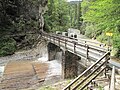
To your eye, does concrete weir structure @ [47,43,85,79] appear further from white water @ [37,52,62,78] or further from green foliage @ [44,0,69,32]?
green foliage @ [44,0,69,32]

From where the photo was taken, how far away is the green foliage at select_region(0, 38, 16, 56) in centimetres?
2377

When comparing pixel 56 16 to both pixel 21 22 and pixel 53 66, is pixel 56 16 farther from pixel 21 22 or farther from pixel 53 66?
pixel 53 66

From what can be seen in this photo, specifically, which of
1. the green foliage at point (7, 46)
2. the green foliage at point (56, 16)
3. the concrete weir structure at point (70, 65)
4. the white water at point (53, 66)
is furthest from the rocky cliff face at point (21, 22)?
the concrete weir structure at point (70, 65)

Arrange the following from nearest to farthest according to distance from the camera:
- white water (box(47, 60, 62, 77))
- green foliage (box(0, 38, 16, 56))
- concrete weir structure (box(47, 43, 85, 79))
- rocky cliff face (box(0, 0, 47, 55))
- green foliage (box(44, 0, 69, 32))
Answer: concrete weir structure (box(47, 43, 85, 79)) < white water (box(47, 60, 62, 77)) < green foliage (box(0, 38, 16, 56)) < rocky cliff face (box(0, 0, 47, 55)) < green foliage (box(44, 0, 69, 32))

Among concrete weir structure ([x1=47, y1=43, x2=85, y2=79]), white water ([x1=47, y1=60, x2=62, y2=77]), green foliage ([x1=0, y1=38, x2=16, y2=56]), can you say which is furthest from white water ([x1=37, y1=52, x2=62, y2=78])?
green foliage ([x1=0, y1=38, x2=16, y2=56])

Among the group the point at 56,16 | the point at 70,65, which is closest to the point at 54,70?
the point at 70,65

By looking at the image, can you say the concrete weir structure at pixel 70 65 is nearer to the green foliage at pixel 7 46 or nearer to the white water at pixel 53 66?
the white water at pixel 53 66

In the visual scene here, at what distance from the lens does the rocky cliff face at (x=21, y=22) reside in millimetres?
27030

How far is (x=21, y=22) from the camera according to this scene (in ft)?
93.5

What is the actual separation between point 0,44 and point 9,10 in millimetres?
7409

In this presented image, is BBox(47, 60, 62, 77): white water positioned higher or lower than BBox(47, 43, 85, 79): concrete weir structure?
lower

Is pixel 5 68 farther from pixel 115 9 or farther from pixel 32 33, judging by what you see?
pixel 115 9

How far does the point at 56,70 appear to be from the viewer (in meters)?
18.6

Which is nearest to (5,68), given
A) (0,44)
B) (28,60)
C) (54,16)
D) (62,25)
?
(28,60)
